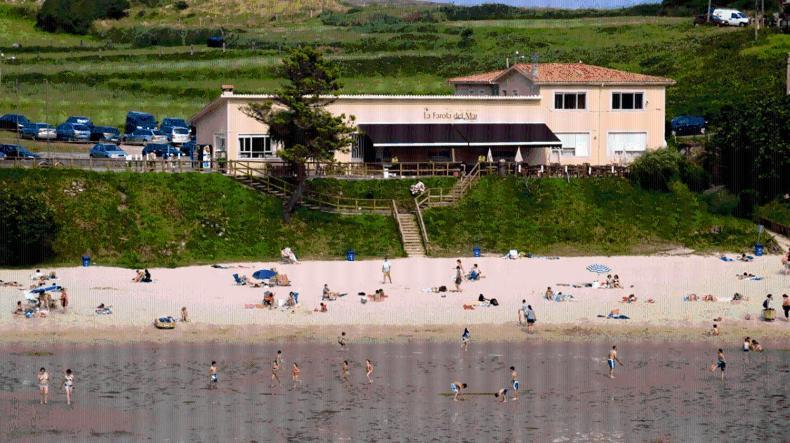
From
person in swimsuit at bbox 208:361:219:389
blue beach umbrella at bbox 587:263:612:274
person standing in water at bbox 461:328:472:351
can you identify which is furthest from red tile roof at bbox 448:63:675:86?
person in swimsuit at bbox 208:361:219:389

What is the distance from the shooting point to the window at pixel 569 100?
255 feet

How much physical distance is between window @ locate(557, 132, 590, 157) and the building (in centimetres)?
5

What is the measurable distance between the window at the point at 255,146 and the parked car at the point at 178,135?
1789 centimetres

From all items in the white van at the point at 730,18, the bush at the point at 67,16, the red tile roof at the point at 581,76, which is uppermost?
the bush at the point at 67,16

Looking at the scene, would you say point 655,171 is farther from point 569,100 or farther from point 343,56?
point 343,56

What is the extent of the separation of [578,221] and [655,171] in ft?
21.5

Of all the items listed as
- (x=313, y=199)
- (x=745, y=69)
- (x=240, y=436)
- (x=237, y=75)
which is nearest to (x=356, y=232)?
(x=313, y=199)

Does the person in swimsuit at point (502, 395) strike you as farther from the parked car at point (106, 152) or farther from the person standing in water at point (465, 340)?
the parked car at point (106, 152)

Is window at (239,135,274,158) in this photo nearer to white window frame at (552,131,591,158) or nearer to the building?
the building

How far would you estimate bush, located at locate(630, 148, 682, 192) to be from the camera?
72.6 meters

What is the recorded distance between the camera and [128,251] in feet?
202

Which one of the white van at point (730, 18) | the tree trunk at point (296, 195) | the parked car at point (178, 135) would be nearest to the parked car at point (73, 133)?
the parked car at point (178, 135)

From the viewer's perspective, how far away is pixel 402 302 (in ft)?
182

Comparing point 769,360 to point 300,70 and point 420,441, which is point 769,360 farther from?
point 300,70
